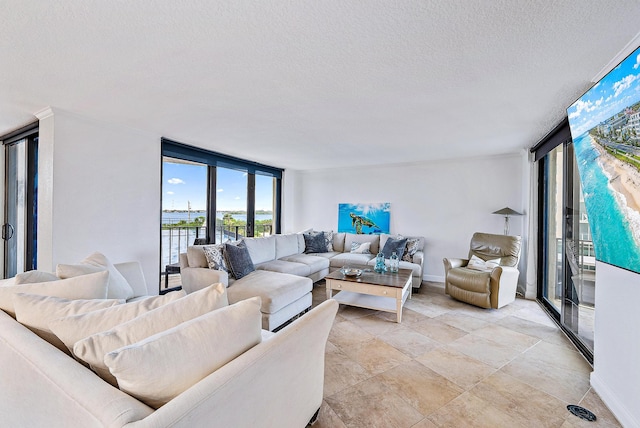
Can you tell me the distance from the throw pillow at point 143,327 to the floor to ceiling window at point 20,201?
12.1ft

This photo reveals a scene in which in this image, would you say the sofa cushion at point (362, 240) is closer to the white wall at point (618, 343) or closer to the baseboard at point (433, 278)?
the baseboard at point (433, 278)

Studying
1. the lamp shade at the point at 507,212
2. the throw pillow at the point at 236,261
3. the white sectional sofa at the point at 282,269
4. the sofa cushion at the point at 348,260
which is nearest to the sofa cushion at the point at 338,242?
the white sectional sofa at the point at 282,269

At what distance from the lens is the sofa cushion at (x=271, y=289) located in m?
2.86

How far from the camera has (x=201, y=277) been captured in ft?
10.7

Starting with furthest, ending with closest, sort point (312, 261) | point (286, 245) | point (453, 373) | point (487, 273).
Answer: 1. point (286, 245)
2. point (312, 261)
3. point (487, 273)
4. point (453, 373)

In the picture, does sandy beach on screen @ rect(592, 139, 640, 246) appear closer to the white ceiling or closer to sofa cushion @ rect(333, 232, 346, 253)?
the white ceiling

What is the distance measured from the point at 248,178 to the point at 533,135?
477cm

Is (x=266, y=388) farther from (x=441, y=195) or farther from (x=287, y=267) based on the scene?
(x=441, y=195)

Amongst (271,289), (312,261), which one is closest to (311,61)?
(271,289)

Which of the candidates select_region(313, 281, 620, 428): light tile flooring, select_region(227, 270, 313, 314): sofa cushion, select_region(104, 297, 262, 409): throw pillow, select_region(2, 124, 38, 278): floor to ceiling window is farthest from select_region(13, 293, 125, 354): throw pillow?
select_region(2, 124, 38, 278): floor to ceiling window

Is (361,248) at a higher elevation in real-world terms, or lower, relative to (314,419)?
higher

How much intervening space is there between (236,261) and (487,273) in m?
3.25

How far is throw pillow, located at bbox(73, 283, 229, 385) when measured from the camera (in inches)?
38.1

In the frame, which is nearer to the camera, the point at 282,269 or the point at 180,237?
the point at 282,269
